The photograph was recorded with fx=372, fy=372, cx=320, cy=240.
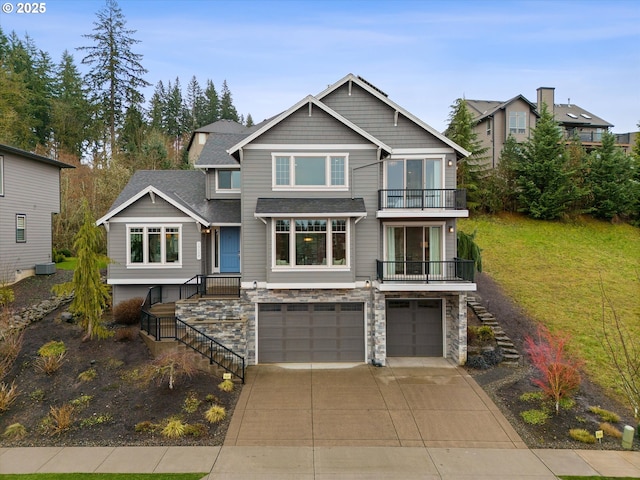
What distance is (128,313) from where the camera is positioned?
1526 centimetres

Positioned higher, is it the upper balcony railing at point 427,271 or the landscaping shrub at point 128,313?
the upper balcony railing at point 427,271

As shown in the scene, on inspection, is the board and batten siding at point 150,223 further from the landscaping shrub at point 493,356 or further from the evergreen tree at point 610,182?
the evergreen tree at point 610,182

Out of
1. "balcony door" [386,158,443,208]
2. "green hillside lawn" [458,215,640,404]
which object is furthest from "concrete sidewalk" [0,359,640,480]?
"balcony door" [386,158,443,208]

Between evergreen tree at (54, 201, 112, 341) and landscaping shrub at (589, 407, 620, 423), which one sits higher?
evergreen tree at (54, 201, 112, 341)

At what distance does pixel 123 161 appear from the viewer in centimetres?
3266

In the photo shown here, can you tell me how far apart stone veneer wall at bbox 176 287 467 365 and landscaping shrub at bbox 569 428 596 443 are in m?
4.63

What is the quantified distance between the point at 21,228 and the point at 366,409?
20650 mm

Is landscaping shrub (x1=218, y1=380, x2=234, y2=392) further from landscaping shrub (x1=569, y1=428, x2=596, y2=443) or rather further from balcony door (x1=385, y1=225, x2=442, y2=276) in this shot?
landscaping shrub (x1=569, y1=428, x2=596, y2=443)

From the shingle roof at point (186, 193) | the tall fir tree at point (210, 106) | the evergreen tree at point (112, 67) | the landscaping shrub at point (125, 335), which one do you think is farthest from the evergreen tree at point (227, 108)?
the landscaping shrub at point (125, 335)

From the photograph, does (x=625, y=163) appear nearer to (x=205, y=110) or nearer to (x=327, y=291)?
(x=327, y=291)

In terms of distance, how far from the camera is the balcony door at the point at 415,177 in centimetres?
1482

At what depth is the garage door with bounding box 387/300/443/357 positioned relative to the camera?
15336mm

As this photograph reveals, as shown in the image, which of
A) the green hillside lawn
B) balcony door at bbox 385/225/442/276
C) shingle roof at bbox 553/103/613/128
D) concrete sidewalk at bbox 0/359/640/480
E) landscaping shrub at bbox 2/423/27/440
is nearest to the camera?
concrete sidewalk at bbox 0/359/640/480

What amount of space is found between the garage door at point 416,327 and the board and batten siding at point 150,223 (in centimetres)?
872
